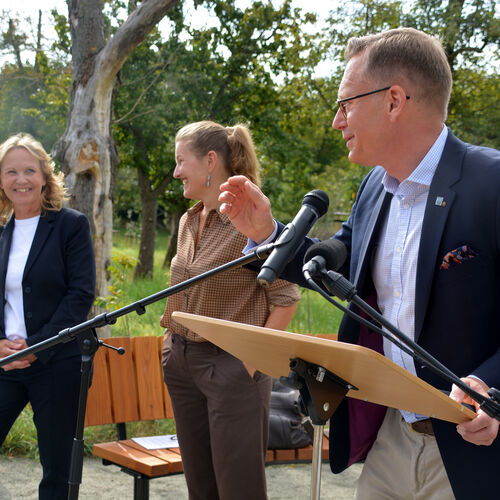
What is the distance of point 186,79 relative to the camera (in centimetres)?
1491

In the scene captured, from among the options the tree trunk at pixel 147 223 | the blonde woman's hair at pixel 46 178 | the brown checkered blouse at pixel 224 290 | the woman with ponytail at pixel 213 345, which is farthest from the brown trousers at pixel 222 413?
the tree trunk at pixel 147 223

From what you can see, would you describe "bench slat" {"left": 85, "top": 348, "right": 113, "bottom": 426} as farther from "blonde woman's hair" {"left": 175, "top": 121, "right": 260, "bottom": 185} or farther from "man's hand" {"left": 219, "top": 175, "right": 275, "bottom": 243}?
"man's hand" {"left": 219, "top": 175, "right": 275, "bottom": 243}

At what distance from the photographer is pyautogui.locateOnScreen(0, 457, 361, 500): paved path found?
15.8 feet

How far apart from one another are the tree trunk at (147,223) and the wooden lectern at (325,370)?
48.1 feet

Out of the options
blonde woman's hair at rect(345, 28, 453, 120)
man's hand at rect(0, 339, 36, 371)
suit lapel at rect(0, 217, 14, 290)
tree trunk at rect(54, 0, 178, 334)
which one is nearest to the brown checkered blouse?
man's hand at rect(0, 339, 36, 371)

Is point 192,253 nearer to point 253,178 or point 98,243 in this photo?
point 253,178

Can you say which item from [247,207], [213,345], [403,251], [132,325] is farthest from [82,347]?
[132,325]

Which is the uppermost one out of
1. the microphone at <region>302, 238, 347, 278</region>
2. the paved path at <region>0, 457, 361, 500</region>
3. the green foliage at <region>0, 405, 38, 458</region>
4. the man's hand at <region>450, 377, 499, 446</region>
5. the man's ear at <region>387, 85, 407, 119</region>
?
the man's ear at <region>387, 85, 407, 119</region>

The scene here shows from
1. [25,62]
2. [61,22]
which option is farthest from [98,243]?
[25,62]

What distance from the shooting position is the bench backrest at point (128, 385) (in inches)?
181

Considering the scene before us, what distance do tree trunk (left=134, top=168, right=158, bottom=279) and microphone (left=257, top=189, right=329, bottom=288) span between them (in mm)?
14401

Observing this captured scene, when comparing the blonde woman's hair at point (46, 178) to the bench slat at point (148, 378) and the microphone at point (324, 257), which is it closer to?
the bench slat at point (148, 378)

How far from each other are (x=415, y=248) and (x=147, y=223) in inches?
589

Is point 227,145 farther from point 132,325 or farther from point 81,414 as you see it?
point 132,325
